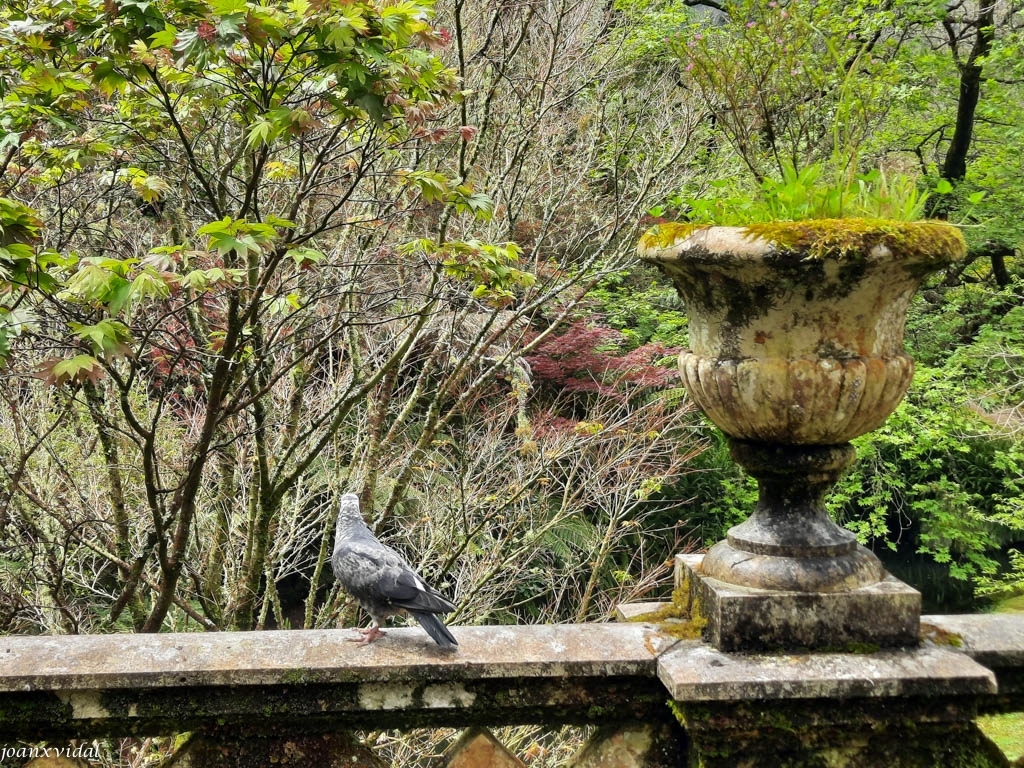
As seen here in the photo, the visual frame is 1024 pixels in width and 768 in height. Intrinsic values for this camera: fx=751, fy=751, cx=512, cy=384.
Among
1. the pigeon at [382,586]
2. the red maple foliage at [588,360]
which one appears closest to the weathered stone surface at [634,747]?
the pigeon at [382,586]

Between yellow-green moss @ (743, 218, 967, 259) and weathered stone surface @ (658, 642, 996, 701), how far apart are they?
879mm

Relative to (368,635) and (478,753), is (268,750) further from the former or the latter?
(478,753)

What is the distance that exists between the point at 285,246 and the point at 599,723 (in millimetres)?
1975

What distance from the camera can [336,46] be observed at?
7.40 feet

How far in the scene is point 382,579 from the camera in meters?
1.89

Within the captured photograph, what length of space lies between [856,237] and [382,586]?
136 centimetres

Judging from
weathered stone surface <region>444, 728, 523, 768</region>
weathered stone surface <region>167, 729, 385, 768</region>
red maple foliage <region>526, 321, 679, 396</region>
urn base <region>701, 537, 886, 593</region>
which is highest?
urn base <region>701, 537, 886, 593</region>

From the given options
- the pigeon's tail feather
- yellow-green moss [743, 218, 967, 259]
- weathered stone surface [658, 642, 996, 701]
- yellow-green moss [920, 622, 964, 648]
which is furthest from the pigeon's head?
yellow-green moss [920, 622, 964, 648]

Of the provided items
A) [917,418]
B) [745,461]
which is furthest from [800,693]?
[917,418]

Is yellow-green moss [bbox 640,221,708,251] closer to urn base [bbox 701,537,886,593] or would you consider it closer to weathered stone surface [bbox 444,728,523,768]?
urn base [bbox 701,537,886,593]

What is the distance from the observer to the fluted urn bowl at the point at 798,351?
160 cm

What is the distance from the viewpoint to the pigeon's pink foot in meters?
1.76

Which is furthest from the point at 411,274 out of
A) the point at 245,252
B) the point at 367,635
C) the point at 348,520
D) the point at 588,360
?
the point at 367,635

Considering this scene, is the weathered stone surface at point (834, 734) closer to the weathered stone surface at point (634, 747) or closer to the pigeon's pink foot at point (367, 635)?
the weathered stone surface at point (634, 747)
